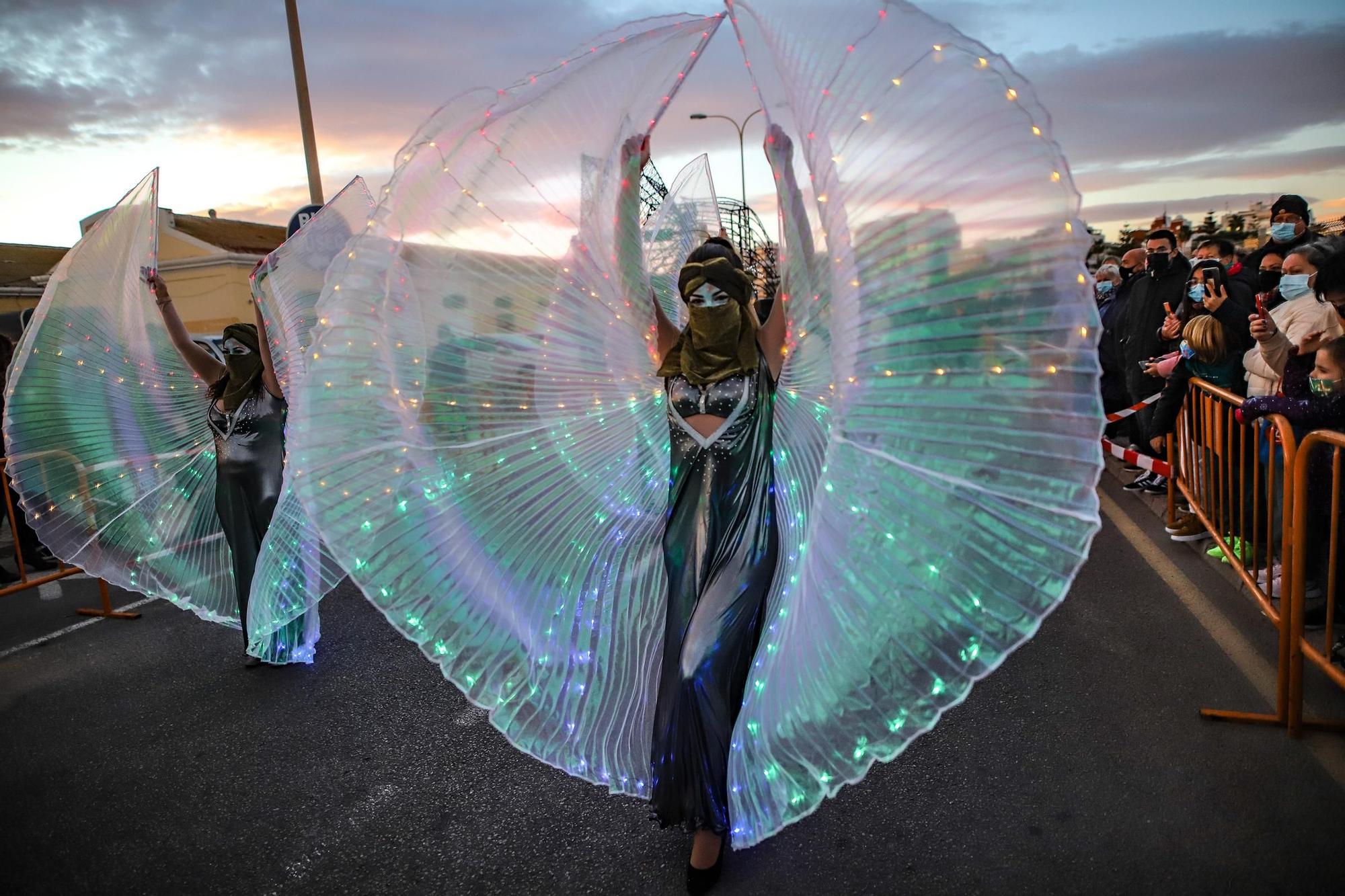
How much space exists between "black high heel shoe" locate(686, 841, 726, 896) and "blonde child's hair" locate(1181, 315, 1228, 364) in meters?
4.58

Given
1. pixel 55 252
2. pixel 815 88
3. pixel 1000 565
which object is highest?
pixel 55 252

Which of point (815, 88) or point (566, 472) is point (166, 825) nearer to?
point (566, 472)

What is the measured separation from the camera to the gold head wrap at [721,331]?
272 cm

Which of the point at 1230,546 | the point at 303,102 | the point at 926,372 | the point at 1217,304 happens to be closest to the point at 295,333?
the point at 926,372

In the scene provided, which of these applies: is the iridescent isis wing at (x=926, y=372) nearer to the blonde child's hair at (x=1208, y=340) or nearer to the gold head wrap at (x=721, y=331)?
the gold head wrap at (x=721, y=331)

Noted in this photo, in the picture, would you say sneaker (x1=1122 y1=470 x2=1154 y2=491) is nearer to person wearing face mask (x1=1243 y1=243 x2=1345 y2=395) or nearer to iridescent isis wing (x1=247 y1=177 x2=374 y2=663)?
person wearing face mask (x1=1243 y1=243 x2=1345 y2=395)

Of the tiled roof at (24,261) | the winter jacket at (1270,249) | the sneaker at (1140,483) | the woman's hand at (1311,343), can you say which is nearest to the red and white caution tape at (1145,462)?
the woman's hand at (1311,343)

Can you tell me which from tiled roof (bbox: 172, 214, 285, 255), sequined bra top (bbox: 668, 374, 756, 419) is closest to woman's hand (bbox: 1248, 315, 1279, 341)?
sequined bra top (bbox: 668, 374, 756, 419)

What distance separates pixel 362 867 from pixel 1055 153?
297cm

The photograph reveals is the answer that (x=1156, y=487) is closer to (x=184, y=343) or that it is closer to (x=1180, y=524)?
(x=1180, y=524)

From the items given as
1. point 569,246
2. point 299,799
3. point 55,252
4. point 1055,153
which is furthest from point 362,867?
point 55,252

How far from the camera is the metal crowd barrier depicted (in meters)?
3.23

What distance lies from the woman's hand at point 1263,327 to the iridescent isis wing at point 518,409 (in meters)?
3.45

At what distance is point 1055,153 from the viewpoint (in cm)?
192
